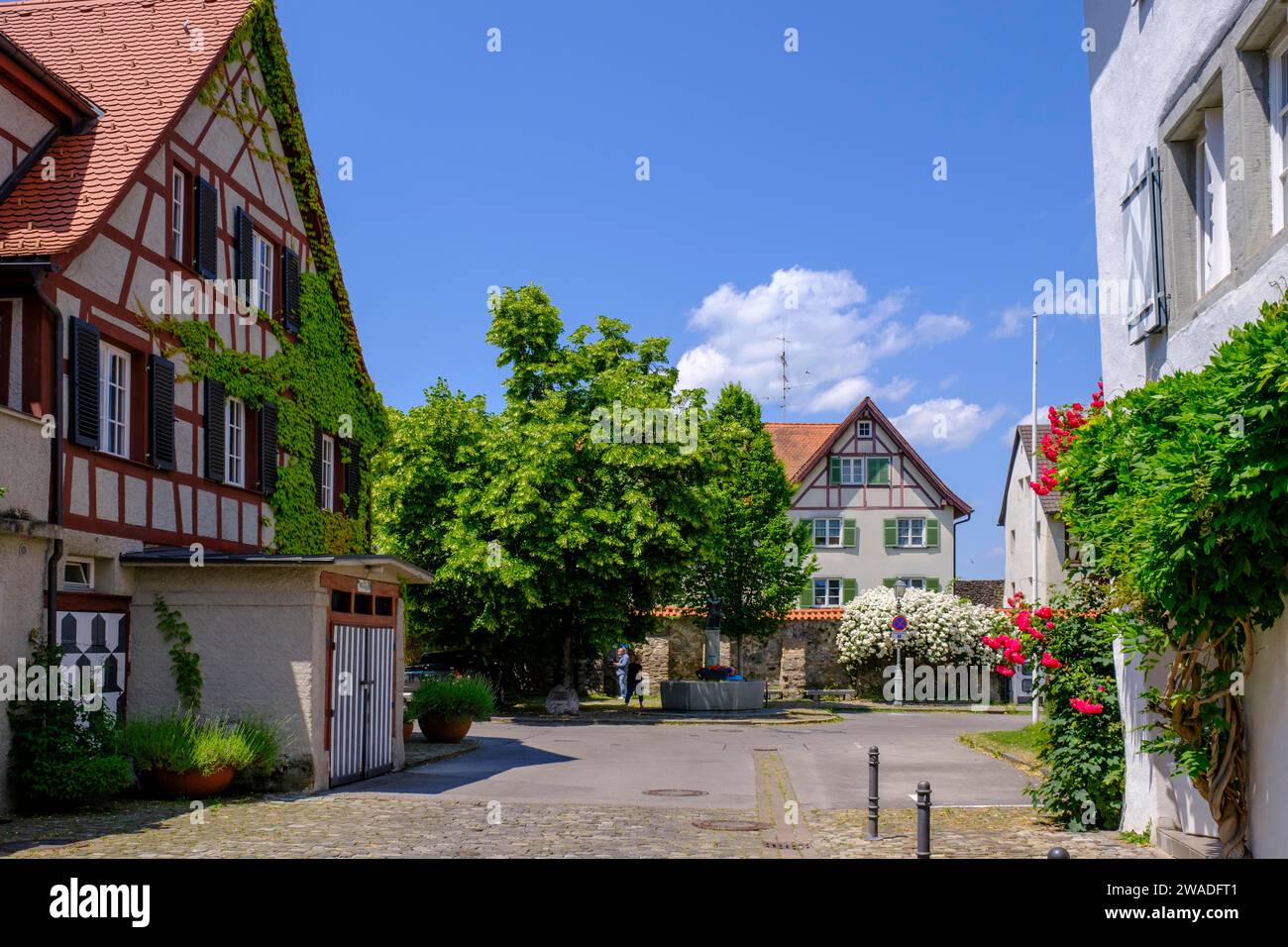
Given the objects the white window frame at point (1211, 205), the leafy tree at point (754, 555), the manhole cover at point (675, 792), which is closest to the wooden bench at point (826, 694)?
the leafy tree at point (754, 555)

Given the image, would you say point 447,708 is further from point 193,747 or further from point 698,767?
point 193,747

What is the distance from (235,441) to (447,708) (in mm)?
6669

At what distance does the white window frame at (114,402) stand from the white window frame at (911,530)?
41.0m

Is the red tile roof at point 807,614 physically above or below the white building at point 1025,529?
below

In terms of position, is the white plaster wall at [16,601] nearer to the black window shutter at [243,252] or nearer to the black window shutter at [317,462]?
the black window shutter at [243,252]

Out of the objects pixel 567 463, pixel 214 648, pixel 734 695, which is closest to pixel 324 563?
pixel 214 648

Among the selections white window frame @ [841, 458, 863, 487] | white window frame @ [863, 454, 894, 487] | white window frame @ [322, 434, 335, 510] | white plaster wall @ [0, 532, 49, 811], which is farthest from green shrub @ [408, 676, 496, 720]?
white window frame @ [863, 454, 894, 487]

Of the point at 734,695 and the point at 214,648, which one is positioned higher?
A: the point at 214,648

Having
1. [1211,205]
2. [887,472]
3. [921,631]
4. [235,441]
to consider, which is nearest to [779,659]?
[921,631]

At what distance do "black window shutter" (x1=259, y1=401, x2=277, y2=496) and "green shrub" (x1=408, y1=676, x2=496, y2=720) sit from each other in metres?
5.33

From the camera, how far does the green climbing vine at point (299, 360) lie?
755 inches

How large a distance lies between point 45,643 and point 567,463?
18853 millimetres

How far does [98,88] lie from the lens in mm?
17703
